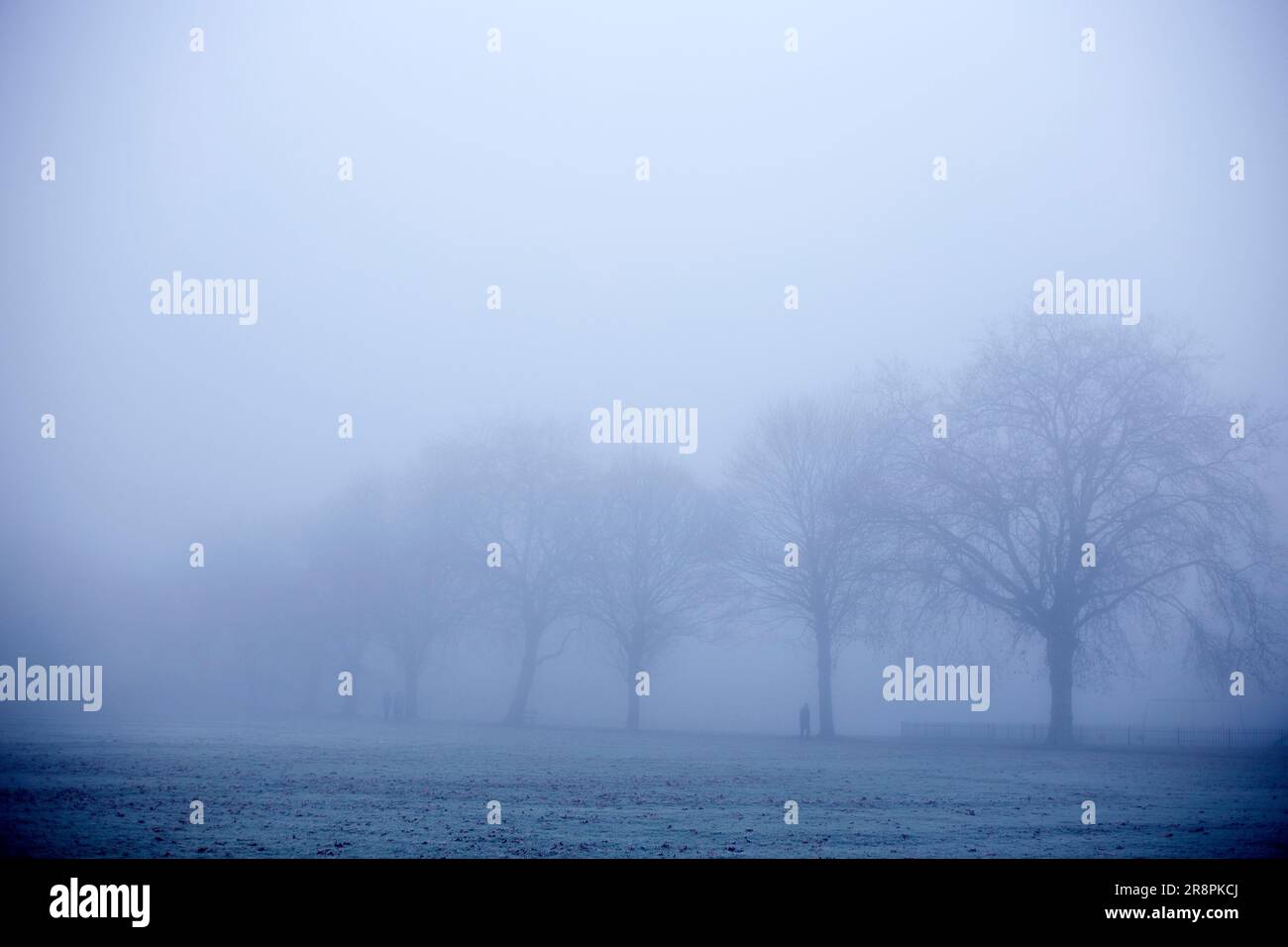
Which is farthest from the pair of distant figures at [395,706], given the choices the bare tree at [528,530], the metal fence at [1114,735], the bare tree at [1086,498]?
the bare tree at [1086,498]

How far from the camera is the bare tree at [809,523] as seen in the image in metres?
46.5

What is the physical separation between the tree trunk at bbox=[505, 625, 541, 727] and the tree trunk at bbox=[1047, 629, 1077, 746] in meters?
21.4

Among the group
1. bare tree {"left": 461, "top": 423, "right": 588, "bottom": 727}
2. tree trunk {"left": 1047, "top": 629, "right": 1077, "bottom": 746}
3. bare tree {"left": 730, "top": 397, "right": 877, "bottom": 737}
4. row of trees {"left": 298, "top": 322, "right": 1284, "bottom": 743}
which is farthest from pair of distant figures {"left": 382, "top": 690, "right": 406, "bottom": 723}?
tree trunk {"left": 1047, "top": 629, "right": 1077, "bottom": 746}

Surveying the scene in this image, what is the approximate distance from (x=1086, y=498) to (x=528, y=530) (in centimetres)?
2275

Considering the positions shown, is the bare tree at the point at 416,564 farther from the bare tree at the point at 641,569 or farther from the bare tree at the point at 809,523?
the bare tree at the point at 809,523

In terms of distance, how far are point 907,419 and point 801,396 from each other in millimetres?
7133

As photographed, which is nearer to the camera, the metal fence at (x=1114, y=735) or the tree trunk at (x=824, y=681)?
the metal fence at (x=1114, y=735)

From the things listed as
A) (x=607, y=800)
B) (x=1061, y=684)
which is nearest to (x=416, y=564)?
(x=1061, y=684)

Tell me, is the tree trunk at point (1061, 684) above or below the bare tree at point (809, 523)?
below

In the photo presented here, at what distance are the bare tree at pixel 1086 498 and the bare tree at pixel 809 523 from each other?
7.64ft

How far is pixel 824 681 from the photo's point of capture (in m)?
47.1

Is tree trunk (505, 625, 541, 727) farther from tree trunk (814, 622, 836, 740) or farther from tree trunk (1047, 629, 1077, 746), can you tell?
tree trunk (1047, 629, 1077, 746)
